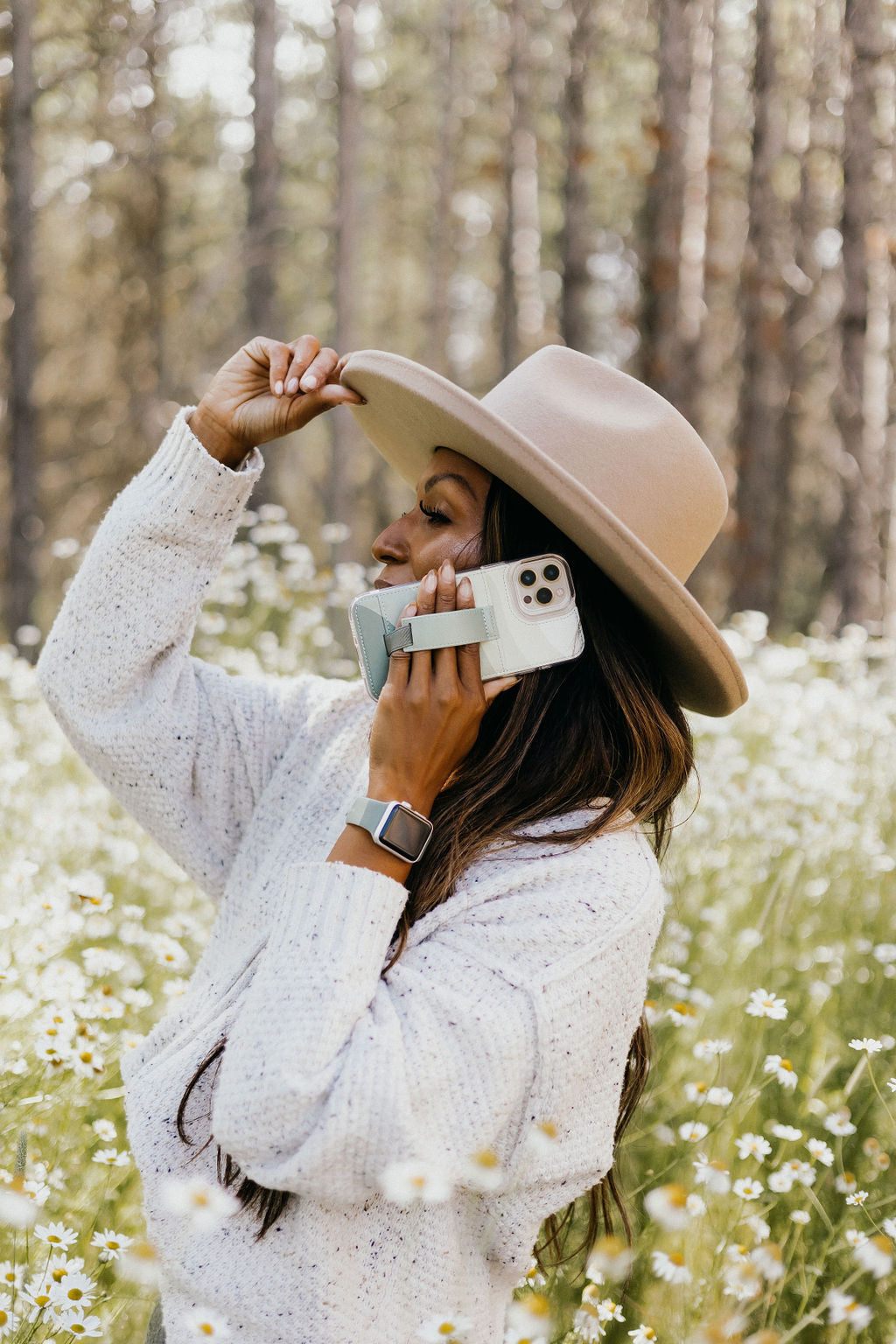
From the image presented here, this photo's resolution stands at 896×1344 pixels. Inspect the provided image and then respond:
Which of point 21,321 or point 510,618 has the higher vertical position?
point 510,618

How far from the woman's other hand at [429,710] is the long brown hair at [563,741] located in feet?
0.21

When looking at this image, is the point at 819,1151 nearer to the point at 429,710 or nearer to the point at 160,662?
the point at 429,710

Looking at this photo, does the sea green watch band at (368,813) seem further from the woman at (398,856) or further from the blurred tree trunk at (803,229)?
the blurred tree trunk at (803,229)

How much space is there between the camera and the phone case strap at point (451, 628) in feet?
4.89

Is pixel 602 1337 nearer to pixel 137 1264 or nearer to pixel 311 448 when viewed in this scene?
pixel 137 1264

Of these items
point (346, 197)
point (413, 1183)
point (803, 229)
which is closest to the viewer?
point (413, 1183)

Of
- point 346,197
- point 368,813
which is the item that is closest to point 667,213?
point 346,197

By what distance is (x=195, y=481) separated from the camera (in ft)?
5.64

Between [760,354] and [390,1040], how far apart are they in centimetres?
1391

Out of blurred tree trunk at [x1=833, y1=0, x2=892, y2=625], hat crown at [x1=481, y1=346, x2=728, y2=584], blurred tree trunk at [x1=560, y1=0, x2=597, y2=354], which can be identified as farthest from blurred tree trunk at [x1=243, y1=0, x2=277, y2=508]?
hat crown at [x1=481, y1=346, x2=728, y2=584]

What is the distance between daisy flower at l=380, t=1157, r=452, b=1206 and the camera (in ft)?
3.70

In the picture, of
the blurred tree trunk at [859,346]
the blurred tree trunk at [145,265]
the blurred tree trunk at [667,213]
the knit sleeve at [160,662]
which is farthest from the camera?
the blurred tree trunk at [145,265]

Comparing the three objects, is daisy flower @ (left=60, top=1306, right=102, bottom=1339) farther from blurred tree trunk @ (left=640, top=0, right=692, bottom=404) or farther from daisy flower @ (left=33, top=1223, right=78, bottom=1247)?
blurred tree trunk @ (left=640, top=0, right=692, bottom=404)

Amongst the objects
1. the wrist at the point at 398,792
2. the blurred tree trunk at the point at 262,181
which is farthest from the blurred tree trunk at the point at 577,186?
the wrist at the point at 398,792
